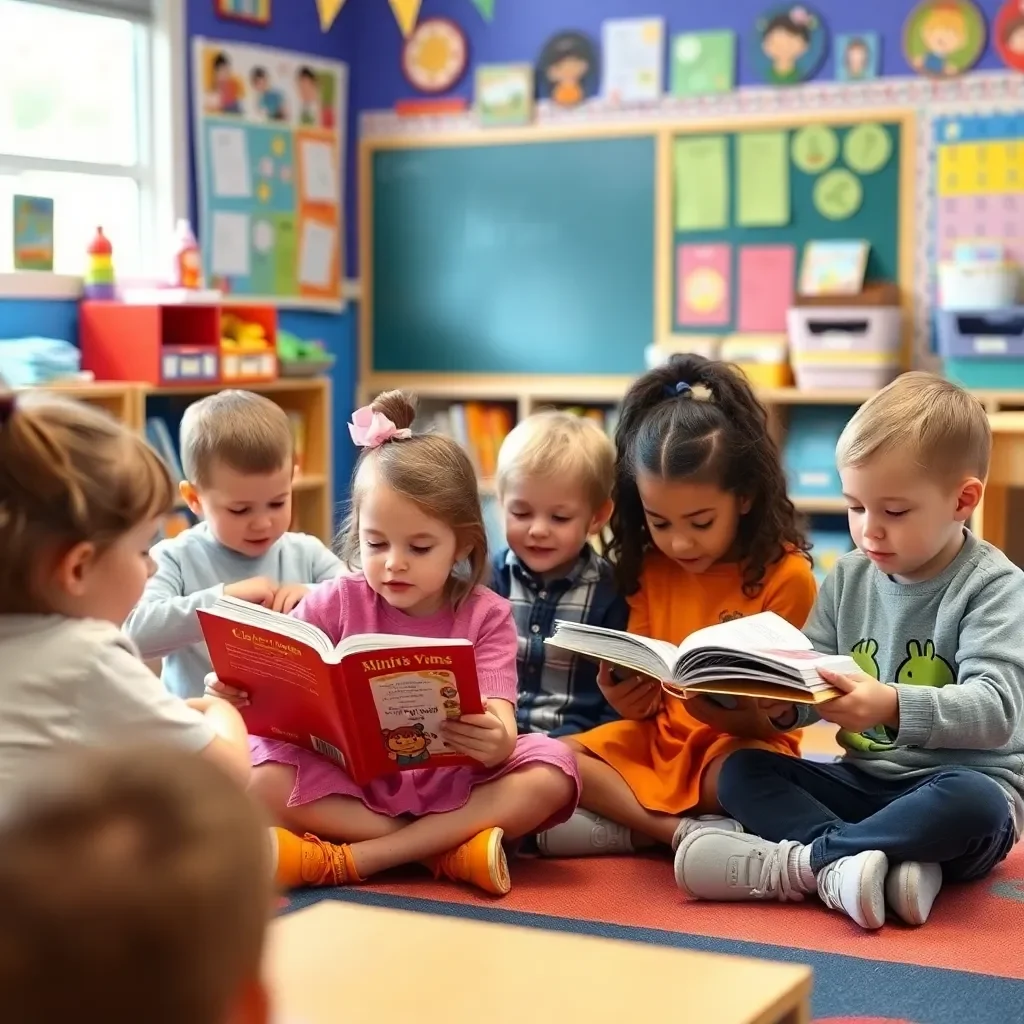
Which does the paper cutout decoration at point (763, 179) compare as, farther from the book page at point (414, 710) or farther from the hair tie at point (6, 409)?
the hair tie at point (6, 409)

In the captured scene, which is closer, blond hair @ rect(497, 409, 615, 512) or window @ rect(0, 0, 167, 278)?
blond hair @ rect(497, 409, 615, 512)

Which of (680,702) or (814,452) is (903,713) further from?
(814,452)

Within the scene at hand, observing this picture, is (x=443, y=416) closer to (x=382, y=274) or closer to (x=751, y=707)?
(x=382, y=274)

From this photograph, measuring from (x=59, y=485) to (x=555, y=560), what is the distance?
1.07 meters

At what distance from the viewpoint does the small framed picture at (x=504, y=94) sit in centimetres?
490

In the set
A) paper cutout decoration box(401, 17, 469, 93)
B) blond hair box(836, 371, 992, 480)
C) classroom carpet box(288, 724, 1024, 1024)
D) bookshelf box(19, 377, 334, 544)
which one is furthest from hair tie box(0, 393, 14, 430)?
paper cutout decoration box(401, 17, 469, 93)

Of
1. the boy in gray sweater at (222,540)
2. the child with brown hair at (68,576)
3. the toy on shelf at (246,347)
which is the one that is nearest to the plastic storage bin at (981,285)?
the toy on shelf at (246,347)

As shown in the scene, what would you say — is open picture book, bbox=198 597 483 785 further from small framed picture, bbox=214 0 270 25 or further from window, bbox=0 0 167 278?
→ small framed picture, bbox=214 0 270 25

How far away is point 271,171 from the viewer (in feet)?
15.9

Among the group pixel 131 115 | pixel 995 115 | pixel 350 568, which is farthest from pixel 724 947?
pixel 131 115

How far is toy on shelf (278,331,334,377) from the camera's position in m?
4.47

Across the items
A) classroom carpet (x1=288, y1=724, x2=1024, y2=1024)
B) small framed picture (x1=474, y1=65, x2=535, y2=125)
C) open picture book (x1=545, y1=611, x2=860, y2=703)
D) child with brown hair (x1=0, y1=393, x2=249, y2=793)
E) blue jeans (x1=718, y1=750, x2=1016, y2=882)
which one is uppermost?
small framed picture (x1=474, y1=65, x2=535, y2=125)

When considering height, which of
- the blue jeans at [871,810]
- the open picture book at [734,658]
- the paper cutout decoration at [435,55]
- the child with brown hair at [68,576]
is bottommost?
the blue jeans at [871,810]

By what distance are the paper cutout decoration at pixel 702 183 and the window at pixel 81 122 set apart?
147 cm
